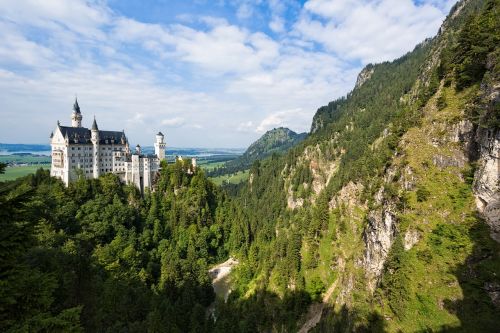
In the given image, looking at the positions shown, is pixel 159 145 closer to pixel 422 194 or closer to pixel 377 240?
pixel 377 240

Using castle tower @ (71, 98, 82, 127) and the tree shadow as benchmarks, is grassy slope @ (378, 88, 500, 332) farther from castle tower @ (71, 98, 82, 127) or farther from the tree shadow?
castle tower @ (71, 98, 82, 127)

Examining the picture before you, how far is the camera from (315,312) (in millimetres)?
68125

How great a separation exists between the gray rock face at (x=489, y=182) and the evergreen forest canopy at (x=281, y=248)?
137 centimetres

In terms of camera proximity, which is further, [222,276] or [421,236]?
[222,276]

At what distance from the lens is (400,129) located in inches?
2479

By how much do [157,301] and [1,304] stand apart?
62.3m

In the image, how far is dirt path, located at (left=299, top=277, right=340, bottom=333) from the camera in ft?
214

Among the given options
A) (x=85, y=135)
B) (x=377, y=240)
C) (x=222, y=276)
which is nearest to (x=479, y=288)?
(x=377, y=240)

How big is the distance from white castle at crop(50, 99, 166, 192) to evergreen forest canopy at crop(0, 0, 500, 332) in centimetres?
618

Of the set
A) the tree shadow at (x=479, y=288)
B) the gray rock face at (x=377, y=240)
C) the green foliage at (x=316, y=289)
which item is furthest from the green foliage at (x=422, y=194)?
the green foliage at (x=316, y=289)

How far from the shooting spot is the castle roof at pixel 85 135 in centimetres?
10861

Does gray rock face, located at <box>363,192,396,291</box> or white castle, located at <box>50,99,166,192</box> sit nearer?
gray rock face, located at <box>363,192,396,291</box>

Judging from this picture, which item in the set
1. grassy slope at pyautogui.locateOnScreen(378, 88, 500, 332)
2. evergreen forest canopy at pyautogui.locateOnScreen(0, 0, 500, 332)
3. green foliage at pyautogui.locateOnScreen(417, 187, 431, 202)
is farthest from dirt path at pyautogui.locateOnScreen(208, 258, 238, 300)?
green foliage at pyautogui.locateOnScreen(417, 187, 431, 202)

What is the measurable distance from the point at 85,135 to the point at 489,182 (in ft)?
409
